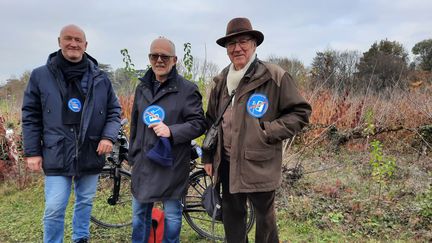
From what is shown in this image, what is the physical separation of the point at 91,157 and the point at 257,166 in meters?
1.35

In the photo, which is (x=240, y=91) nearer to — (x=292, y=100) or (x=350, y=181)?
(x=292, y=100)

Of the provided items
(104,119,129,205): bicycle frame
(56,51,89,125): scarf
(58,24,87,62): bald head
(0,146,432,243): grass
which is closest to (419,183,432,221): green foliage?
(0,146,432,243): grass

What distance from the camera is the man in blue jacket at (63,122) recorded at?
253 centimetres

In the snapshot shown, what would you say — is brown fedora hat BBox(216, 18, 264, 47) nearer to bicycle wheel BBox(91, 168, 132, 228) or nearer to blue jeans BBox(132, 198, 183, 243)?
blue jeans BBox(132, 198, 183, 243)

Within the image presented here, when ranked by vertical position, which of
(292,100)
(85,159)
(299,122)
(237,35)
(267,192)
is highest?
(237,35)

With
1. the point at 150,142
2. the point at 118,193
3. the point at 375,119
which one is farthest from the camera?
the point at 375,119

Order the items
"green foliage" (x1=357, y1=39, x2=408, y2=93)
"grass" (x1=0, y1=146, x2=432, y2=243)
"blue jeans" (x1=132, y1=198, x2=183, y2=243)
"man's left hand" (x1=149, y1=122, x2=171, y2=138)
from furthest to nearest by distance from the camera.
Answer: "green foliage" (x1=357, y1=39, x2=408, y2=93)
"grass" (x1=0, y1=146, x2=432, y2=243)
"blue jeans" (x1=132, y1=198, x2=183, y2=243)
"man's left hand" (x1=149, y1=122, x2=171, y2=138)

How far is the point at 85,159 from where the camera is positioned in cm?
268

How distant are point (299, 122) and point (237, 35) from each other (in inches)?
29.6

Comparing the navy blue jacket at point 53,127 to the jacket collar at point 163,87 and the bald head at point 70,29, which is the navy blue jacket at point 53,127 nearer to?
the bald head at point 70,29

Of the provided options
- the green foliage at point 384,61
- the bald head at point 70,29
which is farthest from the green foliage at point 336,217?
the green foliage at point 384,61

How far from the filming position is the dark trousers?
8.20 ft

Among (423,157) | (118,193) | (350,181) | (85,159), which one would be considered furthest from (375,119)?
(85,159)

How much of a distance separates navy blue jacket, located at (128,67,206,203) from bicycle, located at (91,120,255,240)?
2.74ft
